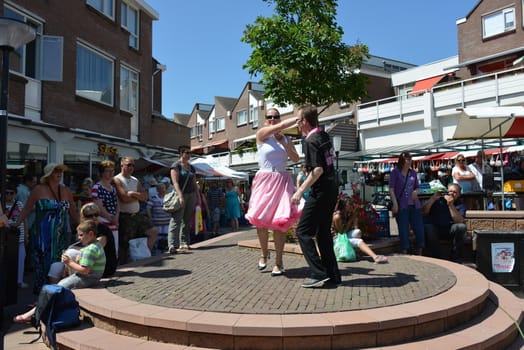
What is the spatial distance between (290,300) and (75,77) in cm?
1322

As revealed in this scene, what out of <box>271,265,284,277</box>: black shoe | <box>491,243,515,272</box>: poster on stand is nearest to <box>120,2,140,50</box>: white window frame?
<box>271,265,284,277</box>: black shoe

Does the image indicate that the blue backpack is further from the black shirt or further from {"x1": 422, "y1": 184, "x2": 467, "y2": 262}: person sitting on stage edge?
→ {"x1": 422, "y1": 184, "x2": 467, "y2": 262}: person sitting on stage edge

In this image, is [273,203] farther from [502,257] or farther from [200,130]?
[200,130]

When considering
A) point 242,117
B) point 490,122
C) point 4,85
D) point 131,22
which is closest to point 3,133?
point 4,85

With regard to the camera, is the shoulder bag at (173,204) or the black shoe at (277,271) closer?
the black shoe at (277,271)

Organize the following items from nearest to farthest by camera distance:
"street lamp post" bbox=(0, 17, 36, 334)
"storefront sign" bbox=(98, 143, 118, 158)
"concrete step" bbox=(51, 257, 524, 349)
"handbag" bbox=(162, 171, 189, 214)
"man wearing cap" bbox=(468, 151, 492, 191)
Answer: "concrete step" bbox=(51, 257, 524, 349), "street lamp post" bbox=(0, 17, 36, 334), "handbag" bbox=(162, 171, 189, 214), "man wearing cap" bbox=(468, 151, 492, 191), "storefront sign" bbox=(98, 143, 118, 158)

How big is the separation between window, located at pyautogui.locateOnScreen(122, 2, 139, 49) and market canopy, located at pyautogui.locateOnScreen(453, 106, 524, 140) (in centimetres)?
1424

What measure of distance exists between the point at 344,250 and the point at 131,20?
16483mm

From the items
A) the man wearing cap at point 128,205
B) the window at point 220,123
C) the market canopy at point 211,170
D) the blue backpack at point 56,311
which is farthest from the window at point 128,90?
the window at point 220,123

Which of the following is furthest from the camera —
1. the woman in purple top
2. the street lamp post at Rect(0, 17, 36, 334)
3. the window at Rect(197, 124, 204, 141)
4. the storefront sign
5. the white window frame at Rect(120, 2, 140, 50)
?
the window at Rect(197, 124, 204, 141)

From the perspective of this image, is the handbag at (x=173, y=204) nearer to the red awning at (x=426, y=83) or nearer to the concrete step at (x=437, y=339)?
the concrete step at (x=437, y=339)

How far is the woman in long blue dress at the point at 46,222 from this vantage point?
5523mm

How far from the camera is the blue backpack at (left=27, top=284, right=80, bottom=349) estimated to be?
400 cm

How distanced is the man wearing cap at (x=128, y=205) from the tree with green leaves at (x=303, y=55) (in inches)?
167
